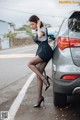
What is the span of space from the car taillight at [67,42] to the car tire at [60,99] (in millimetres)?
1127

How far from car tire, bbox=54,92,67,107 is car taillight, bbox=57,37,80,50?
44.4 inches

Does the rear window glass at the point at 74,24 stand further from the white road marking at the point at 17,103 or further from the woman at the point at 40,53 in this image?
the white road marking at the point at 17,103

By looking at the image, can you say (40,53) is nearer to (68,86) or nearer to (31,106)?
(31,106)

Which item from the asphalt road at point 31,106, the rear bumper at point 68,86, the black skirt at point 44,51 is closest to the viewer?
the rear bumper at point 68,86

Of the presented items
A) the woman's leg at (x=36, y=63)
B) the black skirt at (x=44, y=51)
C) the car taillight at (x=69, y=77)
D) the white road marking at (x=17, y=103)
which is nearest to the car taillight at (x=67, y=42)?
the car taillight at (x=69, y=77)

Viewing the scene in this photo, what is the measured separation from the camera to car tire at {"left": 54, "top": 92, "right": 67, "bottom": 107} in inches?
279

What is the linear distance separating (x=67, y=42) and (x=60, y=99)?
142 centimetres

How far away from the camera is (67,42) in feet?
20.5

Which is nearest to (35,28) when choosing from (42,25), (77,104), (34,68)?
(42,25)

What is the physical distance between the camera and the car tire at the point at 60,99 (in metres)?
7.08

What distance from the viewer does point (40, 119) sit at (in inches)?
254

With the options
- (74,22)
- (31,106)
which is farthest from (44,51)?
(31,106)

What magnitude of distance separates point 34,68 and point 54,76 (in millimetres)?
863

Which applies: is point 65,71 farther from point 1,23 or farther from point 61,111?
point 1,23
